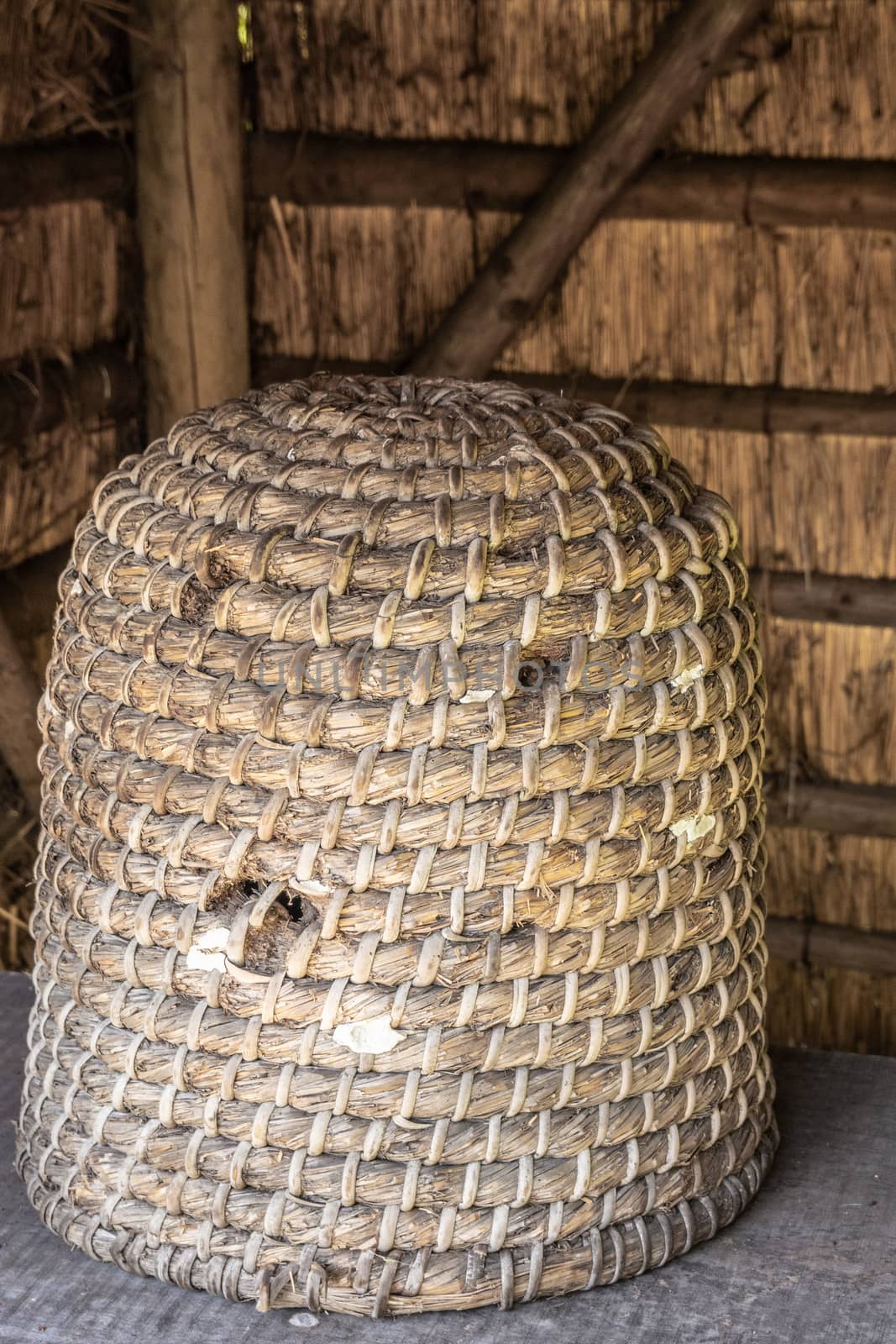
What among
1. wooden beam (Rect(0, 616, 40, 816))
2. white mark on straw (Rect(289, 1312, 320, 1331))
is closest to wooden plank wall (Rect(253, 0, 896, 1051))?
wooden beam (Rect(0, 616, 40, 816))

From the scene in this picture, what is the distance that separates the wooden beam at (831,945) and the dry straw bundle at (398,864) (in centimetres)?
164

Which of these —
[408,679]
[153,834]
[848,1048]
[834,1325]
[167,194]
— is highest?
[167,194]

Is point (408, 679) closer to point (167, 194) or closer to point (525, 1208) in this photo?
point (525, 1208)

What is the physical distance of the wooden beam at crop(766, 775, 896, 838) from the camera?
265cm

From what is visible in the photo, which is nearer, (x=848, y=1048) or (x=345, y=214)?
(x=345, y=214)

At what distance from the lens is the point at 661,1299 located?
3.72ft

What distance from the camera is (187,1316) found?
110cm

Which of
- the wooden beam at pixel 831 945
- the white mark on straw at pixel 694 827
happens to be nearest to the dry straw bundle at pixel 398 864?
the white mark on straw at pixel 694 827

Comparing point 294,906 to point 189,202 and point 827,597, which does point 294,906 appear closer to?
point 189,202

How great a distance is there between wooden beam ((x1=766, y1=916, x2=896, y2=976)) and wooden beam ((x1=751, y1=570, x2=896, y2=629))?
57 centimetres

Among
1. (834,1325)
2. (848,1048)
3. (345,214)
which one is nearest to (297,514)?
(834,1325)

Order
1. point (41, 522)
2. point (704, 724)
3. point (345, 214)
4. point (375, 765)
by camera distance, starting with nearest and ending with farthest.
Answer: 1. point (375, 765)
2. point (704, 724)
3. point (41, 522)
4. point (345, 214)

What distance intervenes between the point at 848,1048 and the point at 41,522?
167 cm

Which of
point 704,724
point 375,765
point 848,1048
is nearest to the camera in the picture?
point 375,765
